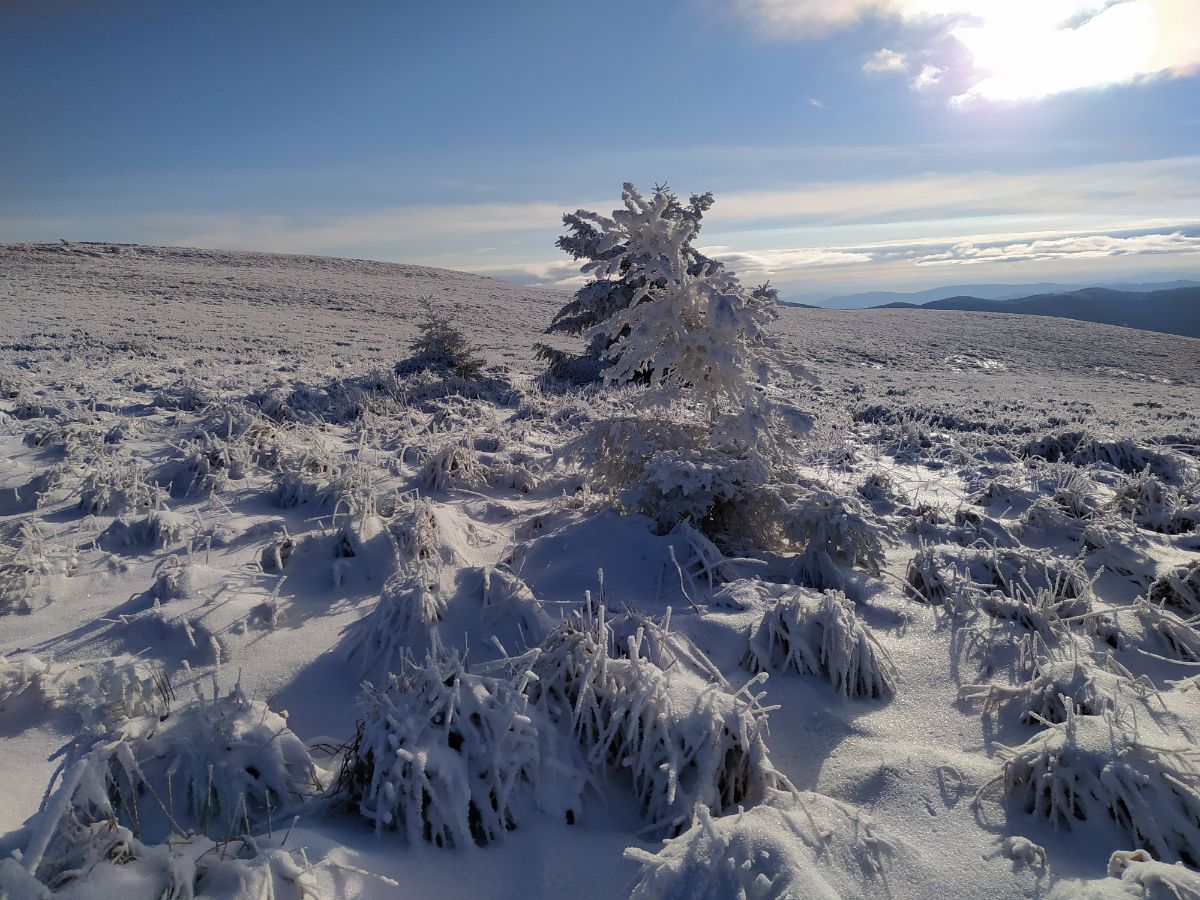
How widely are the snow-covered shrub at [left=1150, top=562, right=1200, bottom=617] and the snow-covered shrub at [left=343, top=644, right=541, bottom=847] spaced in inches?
177

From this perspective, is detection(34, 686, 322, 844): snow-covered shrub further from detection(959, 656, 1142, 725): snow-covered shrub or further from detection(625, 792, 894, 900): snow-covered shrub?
detection(959, 656, 1142, 725): snow-covered shrub

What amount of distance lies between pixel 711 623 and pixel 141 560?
414 cm

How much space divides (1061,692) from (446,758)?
9.18 feet

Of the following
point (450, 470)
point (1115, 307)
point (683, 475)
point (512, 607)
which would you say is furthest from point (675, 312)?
point (1115, 307)

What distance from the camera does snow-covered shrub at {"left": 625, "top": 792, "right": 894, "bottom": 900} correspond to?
74.5 inches

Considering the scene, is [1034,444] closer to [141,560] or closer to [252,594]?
[252,594]

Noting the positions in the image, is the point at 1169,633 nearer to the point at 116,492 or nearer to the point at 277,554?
the point at 277,554

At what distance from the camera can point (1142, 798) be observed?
87.1 inches

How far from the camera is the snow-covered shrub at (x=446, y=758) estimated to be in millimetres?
2295

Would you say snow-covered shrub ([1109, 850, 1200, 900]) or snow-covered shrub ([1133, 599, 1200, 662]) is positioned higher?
snow-covered shrub ([1109, 850, 1200, 900])

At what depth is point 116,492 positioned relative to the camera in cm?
535

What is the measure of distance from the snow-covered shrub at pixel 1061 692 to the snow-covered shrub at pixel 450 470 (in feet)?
16.1

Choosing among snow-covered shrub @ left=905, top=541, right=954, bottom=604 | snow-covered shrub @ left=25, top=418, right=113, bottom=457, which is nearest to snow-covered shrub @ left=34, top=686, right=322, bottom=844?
snow-covered shrub @ left=905, top=541, right=954, bottom=604

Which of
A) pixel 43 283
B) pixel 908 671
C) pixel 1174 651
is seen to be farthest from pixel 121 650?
pixel 43 283
